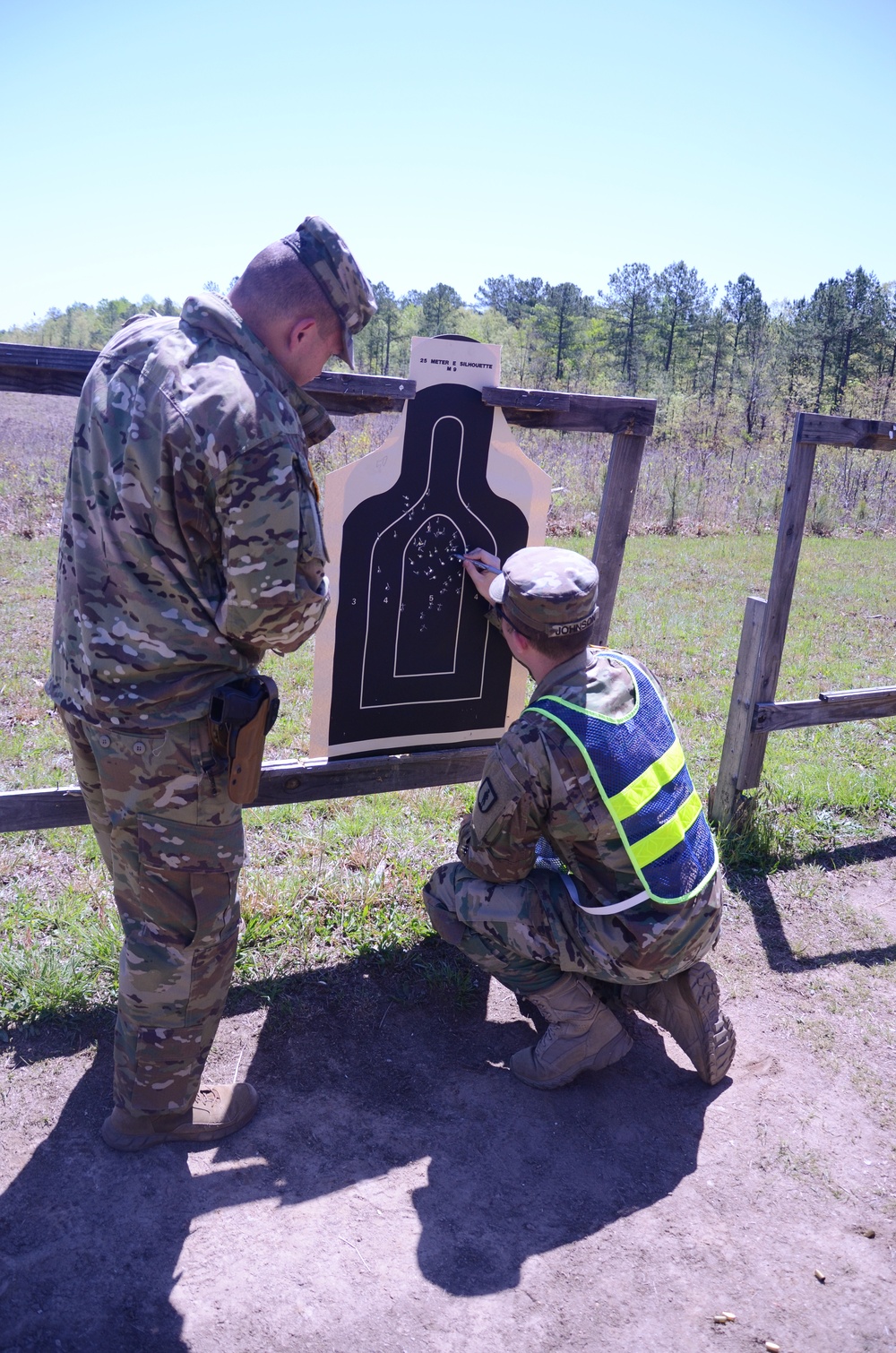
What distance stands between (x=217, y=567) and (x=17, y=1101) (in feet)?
5.49

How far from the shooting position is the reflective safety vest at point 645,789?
2332mm

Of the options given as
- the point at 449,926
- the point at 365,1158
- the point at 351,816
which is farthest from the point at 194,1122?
the point at 351,816

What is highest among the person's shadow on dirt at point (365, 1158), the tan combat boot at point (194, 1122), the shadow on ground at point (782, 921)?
the shadow on ground at point (782, 921)

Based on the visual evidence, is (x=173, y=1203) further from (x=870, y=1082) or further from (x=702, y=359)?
(x=702, y=359)

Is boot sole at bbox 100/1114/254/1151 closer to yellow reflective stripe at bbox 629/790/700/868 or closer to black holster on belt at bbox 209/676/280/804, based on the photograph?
black holster on belt at bbox 209/676/280/804

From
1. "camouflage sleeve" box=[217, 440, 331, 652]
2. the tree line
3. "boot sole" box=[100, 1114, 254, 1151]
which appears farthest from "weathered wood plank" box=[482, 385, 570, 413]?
the tree line

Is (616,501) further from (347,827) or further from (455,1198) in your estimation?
(455,1198)

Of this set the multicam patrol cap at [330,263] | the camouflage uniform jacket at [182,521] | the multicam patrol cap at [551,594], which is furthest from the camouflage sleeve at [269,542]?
the multicam patrol cap at [551,594]

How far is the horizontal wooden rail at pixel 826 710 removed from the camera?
13.1ft

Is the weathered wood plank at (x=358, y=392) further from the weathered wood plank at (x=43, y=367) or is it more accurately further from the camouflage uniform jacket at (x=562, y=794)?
the camouflage uniform jacket at (x=562, y=794)

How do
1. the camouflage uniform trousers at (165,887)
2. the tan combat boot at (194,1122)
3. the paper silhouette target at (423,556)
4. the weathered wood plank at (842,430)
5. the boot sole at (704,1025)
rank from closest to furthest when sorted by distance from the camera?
the camouflage uniform trousers at (165,887)
the tan combat boot at (194,1122)
the boot sole at (704,1025)
the paper silhouette target at (423,556)
the weathered wood plank at (842,430)

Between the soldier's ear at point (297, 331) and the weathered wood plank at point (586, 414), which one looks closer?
the soldier's ear at point (297, 331)

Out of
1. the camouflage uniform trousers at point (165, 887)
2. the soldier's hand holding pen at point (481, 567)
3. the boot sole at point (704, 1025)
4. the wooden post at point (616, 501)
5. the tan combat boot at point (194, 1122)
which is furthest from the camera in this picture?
the wooden post at point (616, 501)

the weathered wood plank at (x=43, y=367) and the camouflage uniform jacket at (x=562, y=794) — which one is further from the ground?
the weathered wood plank at (x=43, y=367)
